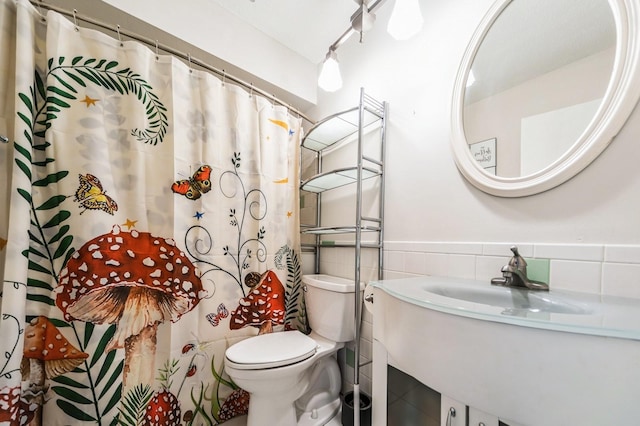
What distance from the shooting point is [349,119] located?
4.25ft

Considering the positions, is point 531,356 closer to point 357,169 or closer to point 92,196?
point 357,169

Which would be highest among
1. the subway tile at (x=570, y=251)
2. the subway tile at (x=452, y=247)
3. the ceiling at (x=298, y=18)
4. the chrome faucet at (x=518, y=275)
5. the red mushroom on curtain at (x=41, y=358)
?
the ceiling at (x=298, y=18)

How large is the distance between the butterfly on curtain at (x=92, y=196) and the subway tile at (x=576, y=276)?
1577mm

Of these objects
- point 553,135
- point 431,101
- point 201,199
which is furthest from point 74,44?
point 553,135

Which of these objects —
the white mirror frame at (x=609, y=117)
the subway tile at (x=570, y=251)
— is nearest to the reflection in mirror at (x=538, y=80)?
the white mirror frame at (x=609, y=117)

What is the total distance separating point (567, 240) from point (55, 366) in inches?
69.0

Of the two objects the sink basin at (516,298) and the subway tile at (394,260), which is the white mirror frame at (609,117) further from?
the subway tile at (394,260)

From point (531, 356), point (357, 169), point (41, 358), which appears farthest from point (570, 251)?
point (41, 358)

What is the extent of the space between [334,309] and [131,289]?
0.92 meters

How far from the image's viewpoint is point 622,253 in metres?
0.57

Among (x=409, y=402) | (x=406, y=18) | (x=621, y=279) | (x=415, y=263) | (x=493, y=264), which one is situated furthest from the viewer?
(x=415, y=263)

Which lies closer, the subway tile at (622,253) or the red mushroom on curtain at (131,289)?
the subway tile at (622,253)

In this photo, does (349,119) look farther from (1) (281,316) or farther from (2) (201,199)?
(1) (281,316)

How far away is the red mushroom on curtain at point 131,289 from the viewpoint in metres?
0.87
